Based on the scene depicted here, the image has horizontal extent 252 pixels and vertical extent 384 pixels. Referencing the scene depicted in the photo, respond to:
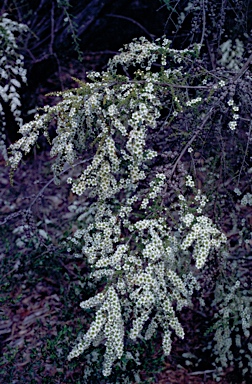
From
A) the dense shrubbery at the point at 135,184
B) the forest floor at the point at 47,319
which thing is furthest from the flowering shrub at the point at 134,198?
the forest floor at the point at 47,319

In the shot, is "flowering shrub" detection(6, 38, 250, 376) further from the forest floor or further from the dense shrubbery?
the forest floor

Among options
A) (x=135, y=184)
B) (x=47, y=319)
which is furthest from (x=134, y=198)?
(x=47, y=319)

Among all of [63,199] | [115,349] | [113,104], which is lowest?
[63,199]

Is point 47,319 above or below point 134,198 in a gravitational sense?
below

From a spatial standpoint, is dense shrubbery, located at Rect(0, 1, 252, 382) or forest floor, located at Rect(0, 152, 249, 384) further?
forest floor, located at Rect(0, 152, 249, 384)

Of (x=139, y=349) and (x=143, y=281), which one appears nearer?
(x=143, y=281)

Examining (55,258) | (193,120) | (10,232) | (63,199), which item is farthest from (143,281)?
(63,199)

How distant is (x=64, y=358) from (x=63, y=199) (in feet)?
6.85

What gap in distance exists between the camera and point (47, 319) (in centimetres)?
336

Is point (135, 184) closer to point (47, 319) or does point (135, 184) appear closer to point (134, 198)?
point (134, 198)

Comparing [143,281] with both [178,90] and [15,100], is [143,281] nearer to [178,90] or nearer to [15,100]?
[178,90]

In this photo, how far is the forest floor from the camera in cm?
266

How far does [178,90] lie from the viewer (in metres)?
2.23

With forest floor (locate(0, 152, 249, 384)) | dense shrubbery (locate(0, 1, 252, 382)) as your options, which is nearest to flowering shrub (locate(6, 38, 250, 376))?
dense shrubbery (locate(0, 1, 252, 382))
